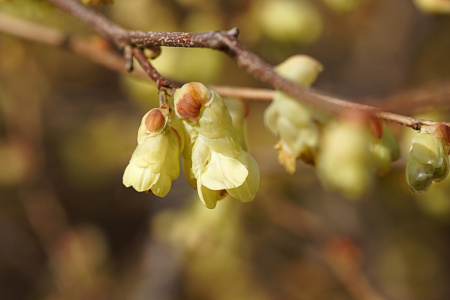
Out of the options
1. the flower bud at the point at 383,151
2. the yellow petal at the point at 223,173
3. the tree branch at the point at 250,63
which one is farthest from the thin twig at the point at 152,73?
the flower bud at the point at 383,151

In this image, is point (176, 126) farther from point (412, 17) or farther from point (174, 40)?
point (412, 17)

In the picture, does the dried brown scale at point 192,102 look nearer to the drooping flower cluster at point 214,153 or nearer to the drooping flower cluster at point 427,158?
the drooping flower cluster at point 214,153

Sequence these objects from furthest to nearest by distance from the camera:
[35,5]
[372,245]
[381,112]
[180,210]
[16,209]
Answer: [16,209]
[372,245]
[180,210]
[35,5]
[381,112]

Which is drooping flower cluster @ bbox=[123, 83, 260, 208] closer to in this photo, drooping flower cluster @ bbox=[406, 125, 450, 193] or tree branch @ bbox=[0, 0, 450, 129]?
tree branch @ bbox=[0, 0, 450, 129]

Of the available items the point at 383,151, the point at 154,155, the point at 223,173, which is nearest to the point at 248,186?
the point at 223,173

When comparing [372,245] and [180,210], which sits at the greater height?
[372,245]

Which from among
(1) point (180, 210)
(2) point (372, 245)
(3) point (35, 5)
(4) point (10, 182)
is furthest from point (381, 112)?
(4) point (10, 182)

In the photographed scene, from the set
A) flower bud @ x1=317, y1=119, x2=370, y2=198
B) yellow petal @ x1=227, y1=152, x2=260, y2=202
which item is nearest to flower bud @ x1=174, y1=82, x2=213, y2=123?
yellow petal @ x1=227, y1=152, x2=260, y2=202
